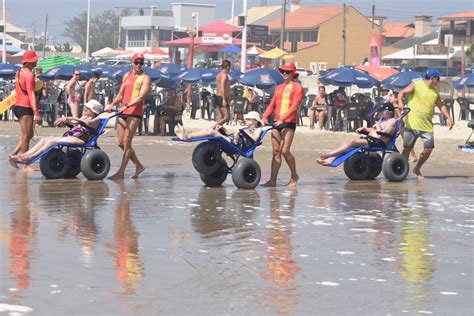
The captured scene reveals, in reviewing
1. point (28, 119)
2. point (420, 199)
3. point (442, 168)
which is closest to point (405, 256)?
point (420, 199)

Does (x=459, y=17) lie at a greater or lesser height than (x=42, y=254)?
greater

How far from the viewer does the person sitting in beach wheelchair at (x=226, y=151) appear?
14469 millimetres

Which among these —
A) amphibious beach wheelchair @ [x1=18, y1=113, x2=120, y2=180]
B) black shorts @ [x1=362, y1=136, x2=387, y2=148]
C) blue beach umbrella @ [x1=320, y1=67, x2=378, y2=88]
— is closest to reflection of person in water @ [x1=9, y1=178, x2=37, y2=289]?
amphibious beach wheelchair @ [x1=18, y1=113, x2=120, y2=180]

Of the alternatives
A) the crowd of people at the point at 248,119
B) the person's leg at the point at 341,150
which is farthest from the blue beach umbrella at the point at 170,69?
the person's leg at the point at 341,150

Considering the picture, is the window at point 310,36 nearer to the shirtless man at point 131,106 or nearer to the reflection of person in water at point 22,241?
the shirtless man at point 131,106

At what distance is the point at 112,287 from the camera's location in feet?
25.4

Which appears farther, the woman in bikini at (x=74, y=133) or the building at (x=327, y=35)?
the building at (x=327, y=35)

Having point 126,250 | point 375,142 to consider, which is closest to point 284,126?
point 375,142

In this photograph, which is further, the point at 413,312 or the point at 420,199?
the point at 420,199

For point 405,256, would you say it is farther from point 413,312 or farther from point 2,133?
point 2,133

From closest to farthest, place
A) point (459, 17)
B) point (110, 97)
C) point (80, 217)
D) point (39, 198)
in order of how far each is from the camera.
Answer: point (80, 217)
point (39, 198)
point (110, 97)
point (459, 17)

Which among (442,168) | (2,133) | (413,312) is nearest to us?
(413,312)

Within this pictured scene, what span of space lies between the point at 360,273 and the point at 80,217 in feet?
11.5

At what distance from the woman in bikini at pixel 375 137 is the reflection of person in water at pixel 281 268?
368 centimetres
